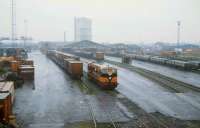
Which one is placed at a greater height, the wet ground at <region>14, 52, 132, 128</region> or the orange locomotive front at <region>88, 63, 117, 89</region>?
the orange locomotive front at <region>88, 63, 117, 89</region>

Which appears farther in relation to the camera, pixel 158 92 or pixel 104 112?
pixel 158 92

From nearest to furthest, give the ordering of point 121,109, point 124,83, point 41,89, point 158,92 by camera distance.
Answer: point 121,109 → point 158,92 → point 41,89 → point 124,83

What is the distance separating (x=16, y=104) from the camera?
89.4 ft

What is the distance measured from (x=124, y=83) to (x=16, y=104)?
18095 millimetres

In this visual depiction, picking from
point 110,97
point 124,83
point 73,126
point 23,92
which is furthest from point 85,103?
point 124,83

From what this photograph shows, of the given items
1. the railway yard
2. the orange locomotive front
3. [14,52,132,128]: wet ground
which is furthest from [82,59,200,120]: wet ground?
[14,52,132,128]: wet ground

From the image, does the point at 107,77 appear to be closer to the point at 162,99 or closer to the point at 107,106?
the point at 162,99

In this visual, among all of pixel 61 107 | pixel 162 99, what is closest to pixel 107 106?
pixel 61 107

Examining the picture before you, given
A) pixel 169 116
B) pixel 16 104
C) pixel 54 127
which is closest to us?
pixel 54 127

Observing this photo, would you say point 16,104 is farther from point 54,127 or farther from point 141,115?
point 141,115

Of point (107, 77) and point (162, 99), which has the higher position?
point (107, 77)

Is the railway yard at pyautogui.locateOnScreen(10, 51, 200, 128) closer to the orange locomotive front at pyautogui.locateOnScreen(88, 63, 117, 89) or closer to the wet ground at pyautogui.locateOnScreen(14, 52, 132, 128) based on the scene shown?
the wet ground at pyautogui.locateOnScreen(14, 52, 132, 128)

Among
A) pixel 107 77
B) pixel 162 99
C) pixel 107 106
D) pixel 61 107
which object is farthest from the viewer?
pixel 107 77

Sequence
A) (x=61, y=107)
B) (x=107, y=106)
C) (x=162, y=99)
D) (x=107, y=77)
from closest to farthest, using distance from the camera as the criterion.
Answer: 1. (x=61, y=107)
2. (x=107, y=106)
3. (x=162, y=99)
4. (x=107, y=77)
